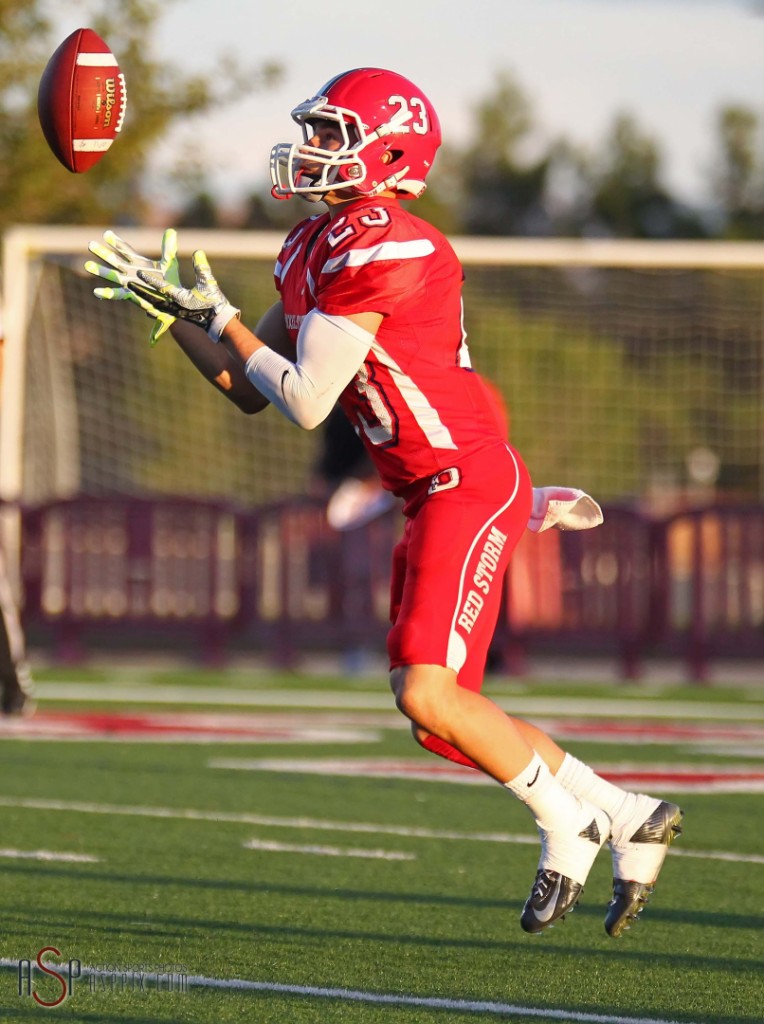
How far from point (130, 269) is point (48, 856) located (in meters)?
1.91

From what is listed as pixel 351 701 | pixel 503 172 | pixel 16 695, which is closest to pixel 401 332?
pixel 16 695

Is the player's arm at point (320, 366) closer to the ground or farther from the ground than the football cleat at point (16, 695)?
farther from the ground

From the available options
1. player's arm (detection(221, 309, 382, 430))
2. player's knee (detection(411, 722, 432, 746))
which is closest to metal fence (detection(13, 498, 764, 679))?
player's knee (detection(411, 722, 432, 746))

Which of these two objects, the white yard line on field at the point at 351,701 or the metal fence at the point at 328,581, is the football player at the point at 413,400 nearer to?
the white yard line on field at the point at 351,701

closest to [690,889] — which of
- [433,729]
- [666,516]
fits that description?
[433,729]

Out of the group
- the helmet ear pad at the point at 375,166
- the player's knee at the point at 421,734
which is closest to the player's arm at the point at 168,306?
the helmet ear pad at the point at 375,166

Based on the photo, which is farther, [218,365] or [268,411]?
[268,411]

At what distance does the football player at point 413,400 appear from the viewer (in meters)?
4.28

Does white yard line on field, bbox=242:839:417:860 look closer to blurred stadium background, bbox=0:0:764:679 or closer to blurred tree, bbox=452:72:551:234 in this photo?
blurred stadium background, bbox=0:0:764:679

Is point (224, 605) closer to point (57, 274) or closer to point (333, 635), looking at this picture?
point (333, 635)

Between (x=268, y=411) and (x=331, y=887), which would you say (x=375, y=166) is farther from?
(x=268, y=411)

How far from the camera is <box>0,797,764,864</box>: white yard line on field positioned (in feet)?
19.5

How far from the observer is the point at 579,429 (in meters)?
25.0

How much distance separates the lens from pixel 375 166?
15.1 ft
